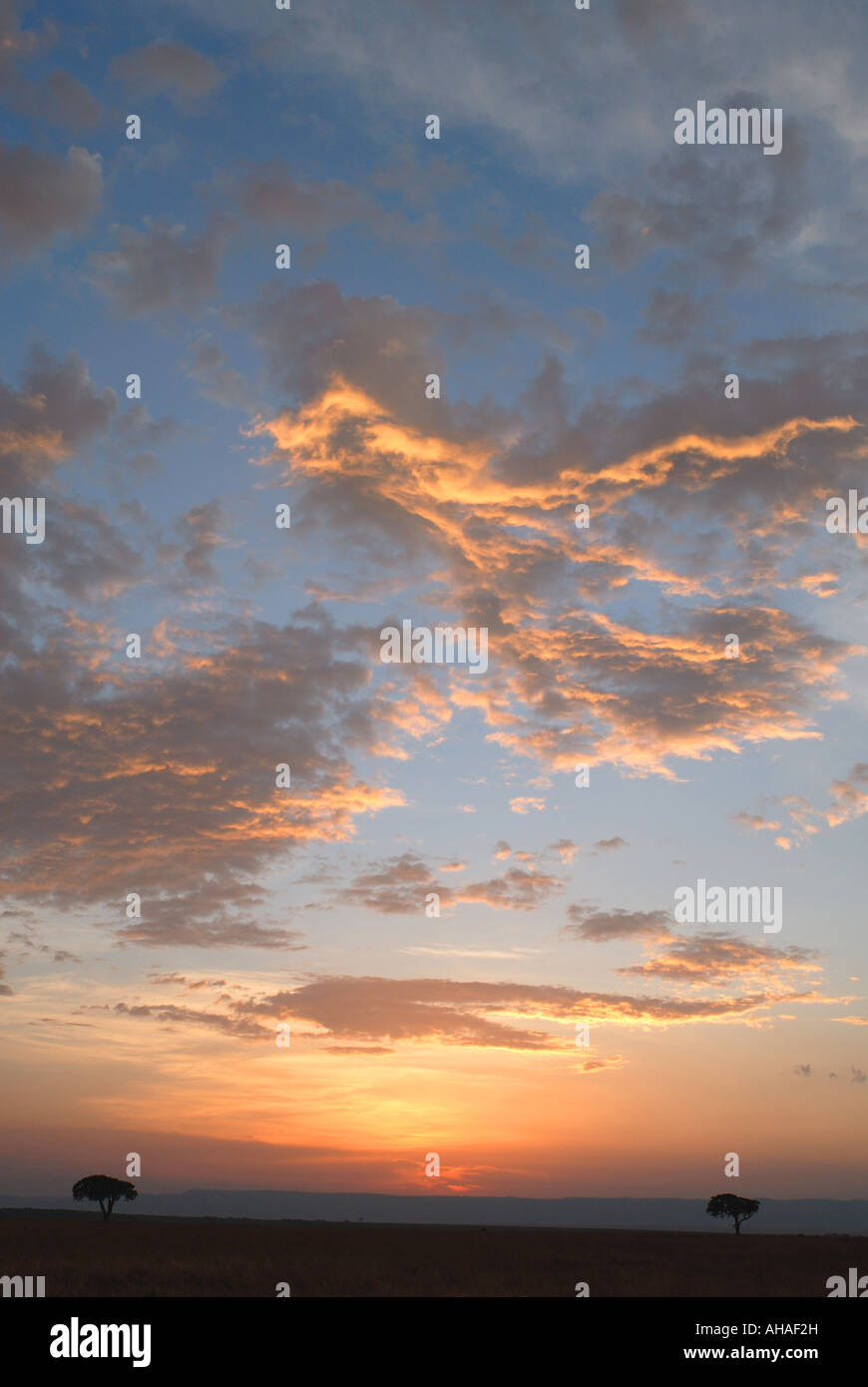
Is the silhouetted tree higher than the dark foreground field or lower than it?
lower

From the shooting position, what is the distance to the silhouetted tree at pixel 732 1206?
119875mm

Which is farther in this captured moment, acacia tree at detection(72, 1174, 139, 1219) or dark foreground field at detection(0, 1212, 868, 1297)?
acacia tree at detection(72, 1174, 139, 1219)

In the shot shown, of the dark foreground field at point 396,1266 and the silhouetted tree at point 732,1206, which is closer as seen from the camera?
the dark foreground field at point 396,1266

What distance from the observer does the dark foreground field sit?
111 ft

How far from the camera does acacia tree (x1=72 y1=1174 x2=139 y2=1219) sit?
119 metres

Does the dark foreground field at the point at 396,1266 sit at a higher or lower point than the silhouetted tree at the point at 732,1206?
higher

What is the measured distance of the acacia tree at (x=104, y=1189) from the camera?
119062 mm

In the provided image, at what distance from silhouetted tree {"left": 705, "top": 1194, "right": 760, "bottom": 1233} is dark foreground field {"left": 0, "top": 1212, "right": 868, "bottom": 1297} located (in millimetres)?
63380

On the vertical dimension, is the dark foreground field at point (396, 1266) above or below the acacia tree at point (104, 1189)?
above

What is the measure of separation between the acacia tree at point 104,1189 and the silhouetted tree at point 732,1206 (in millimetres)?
69259
